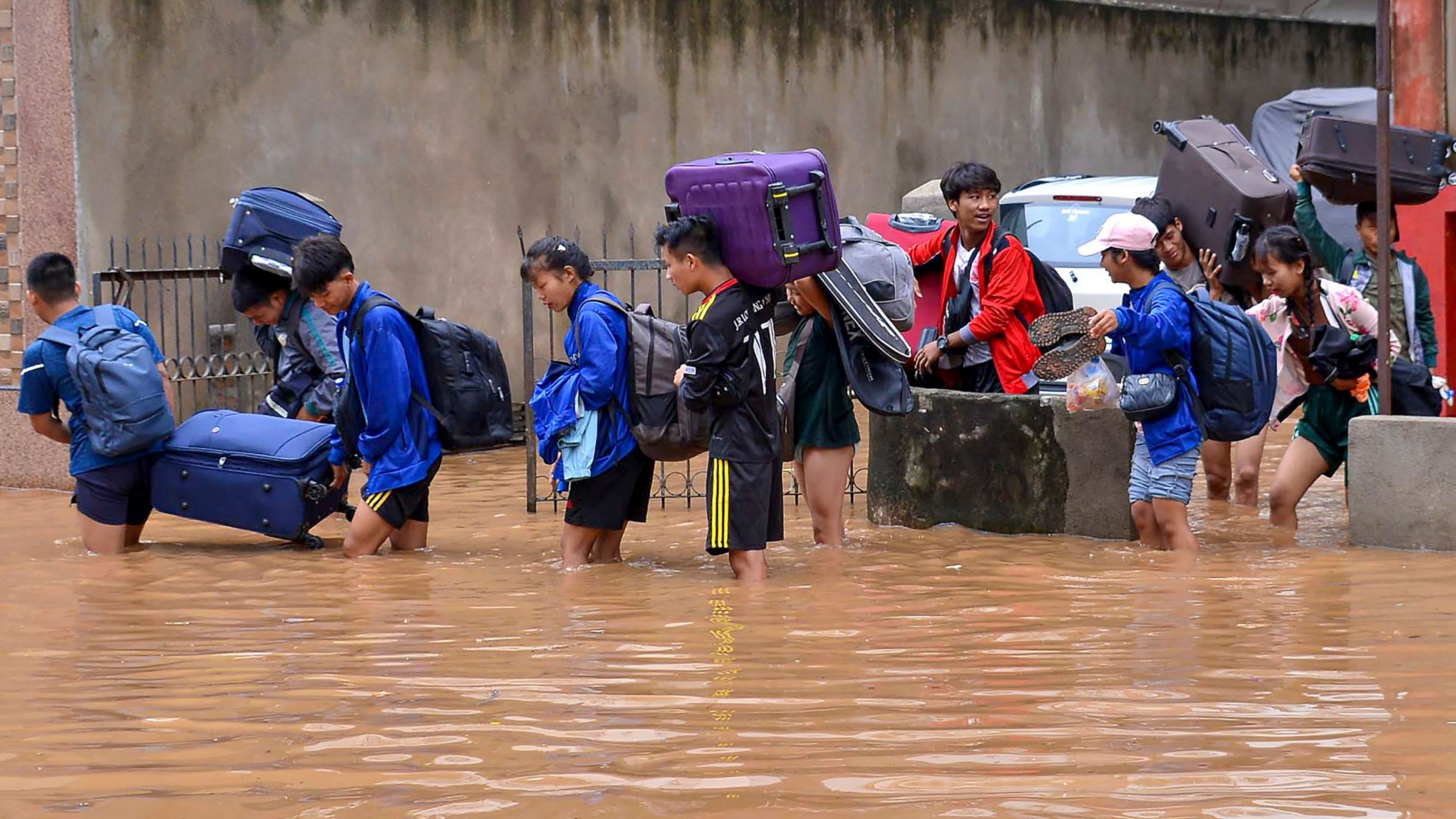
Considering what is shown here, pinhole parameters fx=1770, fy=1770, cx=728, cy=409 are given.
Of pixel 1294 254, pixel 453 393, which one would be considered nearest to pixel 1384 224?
pixel 1294 254

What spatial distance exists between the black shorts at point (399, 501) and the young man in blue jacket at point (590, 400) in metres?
0.67

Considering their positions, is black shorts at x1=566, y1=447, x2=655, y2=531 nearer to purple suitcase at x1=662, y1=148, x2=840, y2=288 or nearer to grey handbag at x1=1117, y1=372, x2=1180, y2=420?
purple suitcase at x1=662, y1=148, x2=840, y2=288

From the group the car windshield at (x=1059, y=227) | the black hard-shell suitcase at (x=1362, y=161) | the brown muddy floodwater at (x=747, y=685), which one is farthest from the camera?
the car windshield at (x=1059, y=227)

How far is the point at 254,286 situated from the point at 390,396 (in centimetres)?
182

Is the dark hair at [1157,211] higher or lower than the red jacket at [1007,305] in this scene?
higher

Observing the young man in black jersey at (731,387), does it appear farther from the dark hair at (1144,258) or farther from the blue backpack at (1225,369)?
the blue backpack at (1225,369)

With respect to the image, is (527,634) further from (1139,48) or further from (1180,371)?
(1139,48)

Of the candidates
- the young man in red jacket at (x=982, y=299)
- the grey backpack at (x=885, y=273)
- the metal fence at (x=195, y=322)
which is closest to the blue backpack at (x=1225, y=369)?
the young man in red jacket at (x=982, y=299)

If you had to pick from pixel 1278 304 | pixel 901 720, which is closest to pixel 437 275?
pixel 1278 304

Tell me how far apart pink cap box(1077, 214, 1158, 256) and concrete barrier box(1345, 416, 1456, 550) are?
1180mm

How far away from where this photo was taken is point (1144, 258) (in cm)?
709

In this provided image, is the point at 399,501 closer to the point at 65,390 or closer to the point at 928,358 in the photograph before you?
the point at 65,390

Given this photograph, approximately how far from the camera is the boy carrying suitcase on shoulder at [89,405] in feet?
25.8

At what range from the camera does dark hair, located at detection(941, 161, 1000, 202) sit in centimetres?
790
